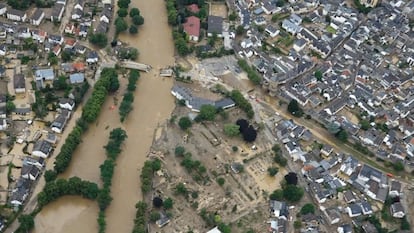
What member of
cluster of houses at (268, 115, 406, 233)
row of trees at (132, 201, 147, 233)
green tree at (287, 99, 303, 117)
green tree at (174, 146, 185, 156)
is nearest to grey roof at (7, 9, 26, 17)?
green tree at (174, 146, 185, 156)

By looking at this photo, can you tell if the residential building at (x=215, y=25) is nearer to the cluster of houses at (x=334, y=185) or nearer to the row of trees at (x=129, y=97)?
the row of trees at (x=129, y=97)

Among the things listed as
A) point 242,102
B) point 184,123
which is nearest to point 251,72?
point 242,102

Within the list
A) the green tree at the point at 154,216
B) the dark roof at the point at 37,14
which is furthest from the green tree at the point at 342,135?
the dark roof at the point at 37,14

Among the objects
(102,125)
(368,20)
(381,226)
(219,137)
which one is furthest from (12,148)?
(368,20)

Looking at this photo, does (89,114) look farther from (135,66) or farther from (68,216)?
(68,216)

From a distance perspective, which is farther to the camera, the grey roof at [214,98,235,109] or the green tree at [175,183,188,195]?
the grey roof at [214,98,235,109]

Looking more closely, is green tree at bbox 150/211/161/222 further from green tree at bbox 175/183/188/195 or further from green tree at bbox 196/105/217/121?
green tree at bbox 196/105/217/121
